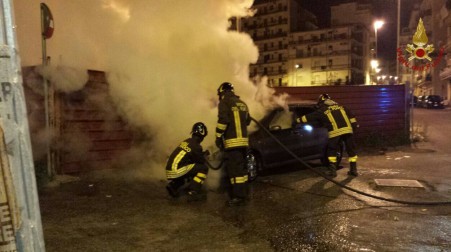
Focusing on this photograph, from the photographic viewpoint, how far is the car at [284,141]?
27.1 feet

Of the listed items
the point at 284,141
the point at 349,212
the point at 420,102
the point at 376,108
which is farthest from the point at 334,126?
the point at 420,102

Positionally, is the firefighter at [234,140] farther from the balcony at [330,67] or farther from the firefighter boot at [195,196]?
the balcony at [330,67]

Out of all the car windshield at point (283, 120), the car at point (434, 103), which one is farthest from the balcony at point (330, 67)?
the car windshield at point (283, 120)

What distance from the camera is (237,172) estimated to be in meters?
6.35

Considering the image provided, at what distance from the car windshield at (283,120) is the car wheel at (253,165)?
2.83 ft

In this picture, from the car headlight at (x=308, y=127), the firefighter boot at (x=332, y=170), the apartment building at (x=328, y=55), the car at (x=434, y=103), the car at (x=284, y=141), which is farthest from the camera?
the apartment building at (x=328, y=55)

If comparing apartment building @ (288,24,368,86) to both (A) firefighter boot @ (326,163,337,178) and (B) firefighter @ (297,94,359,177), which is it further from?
(A) firefighter boot @ (326,163,337,178)

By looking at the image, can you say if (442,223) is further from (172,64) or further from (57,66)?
(57,66)

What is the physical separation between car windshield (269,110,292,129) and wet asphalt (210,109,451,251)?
3.37ft

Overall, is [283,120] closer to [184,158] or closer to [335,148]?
[335,148]

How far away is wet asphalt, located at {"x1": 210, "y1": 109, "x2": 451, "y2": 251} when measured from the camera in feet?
15.4

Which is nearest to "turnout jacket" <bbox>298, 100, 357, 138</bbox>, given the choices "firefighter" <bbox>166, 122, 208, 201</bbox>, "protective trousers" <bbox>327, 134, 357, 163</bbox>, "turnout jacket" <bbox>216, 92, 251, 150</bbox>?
"protective trousers" <bbox>327, 134, 357, 163</bbox>

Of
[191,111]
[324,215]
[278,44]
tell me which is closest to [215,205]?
[324,215]

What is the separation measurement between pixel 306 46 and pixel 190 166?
225 ft
